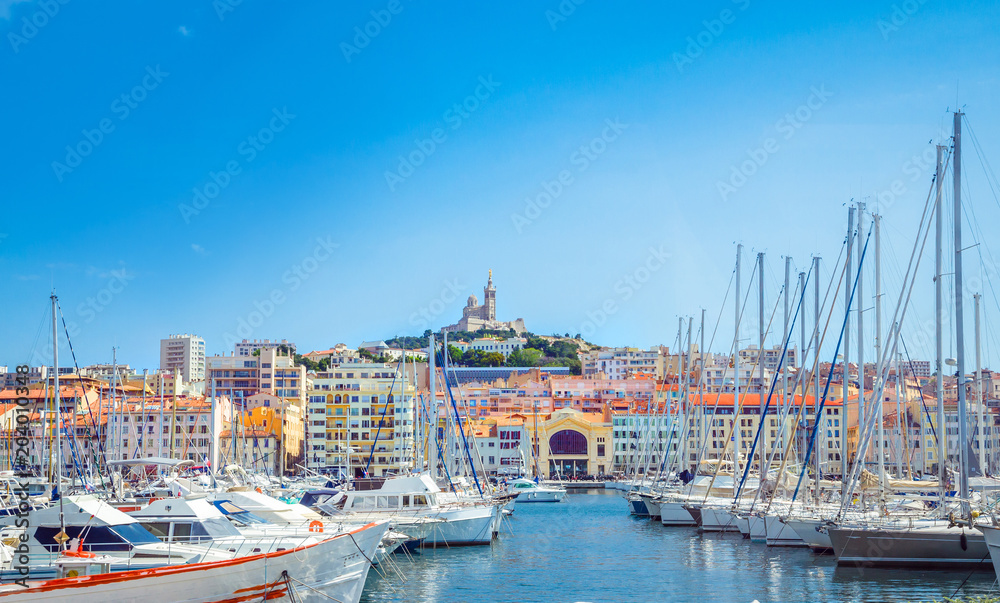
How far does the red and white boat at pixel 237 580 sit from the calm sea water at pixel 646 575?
5.66 m

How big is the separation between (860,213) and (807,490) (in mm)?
10957

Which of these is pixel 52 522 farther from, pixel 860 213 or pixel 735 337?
pixel 735 337

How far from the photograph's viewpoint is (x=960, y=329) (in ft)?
89.7

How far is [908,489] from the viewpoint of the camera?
42438 mm

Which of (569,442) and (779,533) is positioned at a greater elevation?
(779,533)

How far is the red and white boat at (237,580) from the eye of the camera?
19594 mm

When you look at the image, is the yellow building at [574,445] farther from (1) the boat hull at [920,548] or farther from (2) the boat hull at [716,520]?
(1) the boat hull at [920,548]

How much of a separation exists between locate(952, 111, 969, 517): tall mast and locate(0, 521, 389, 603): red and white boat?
15.5m

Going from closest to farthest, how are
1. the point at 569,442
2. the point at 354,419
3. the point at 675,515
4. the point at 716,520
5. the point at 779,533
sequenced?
1. the point at 779,533
2. the point at 716,520
3. the point at 675,515
4. the point at 354,419
5. the point at 569,442

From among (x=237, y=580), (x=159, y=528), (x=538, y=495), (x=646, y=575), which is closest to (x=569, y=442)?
(x=538, y=495)

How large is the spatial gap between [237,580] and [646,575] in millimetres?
17769

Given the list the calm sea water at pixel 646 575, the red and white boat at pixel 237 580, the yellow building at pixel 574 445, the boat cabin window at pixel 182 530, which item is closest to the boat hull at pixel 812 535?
the calm sea water at pixel 646 575

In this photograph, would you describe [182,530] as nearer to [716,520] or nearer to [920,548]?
[920,548]

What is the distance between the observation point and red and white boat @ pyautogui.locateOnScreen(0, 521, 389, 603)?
64.3 ft
